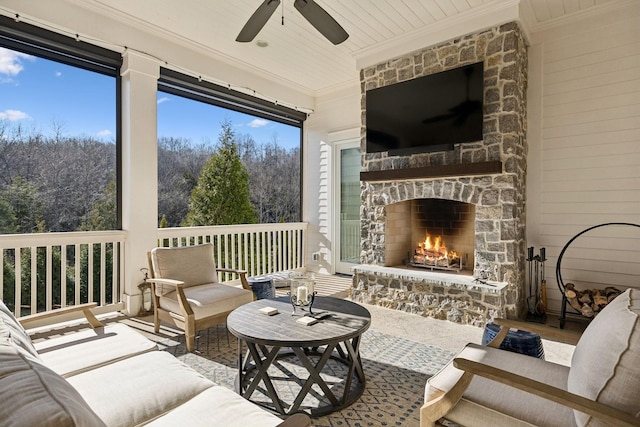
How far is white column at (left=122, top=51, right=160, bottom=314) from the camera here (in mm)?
3871

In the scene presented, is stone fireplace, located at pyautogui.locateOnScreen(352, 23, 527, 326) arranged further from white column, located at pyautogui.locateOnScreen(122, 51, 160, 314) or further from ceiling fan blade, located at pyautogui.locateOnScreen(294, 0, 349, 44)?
white column, located at pyautogui.locateOnScreen(122, 51, 160, 314)

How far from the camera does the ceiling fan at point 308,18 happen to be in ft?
8.09

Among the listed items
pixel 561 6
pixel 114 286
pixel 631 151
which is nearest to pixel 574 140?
pixel 631 151

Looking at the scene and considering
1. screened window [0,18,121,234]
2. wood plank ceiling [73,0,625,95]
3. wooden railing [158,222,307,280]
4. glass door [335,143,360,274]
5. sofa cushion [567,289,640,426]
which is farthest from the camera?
glass door [335,143,360,274]

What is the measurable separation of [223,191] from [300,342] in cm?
392

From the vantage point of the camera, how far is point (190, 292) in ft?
10.5

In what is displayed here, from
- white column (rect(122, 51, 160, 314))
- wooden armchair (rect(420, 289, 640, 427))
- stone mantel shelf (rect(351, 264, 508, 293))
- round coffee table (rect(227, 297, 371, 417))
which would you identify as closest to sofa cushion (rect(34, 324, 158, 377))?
round coffee table (rect(227, 297, 371, 417))

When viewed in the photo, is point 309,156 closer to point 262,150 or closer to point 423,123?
point 262,150

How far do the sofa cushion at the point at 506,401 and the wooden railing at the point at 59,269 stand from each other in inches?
142

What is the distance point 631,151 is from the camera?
3404 millimetres

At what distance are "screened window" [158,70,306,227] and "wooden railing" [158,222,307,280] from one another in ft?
1.25

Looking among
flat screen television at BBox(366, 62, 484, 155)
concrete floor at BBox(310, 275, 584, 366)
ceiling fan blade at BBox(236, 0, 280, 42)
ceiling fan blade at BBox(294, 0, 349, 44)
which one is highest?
ceiling fan blade at BBox(236, 0, 280, 42)

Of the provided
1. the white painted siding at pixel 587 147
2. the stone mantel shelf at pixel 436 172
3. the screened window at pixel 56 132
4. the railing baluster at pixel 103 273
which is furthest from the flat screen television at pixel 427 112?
the railing baluster at pixel 103 273

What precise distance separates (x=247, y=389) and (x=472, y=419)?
132 centimetres
